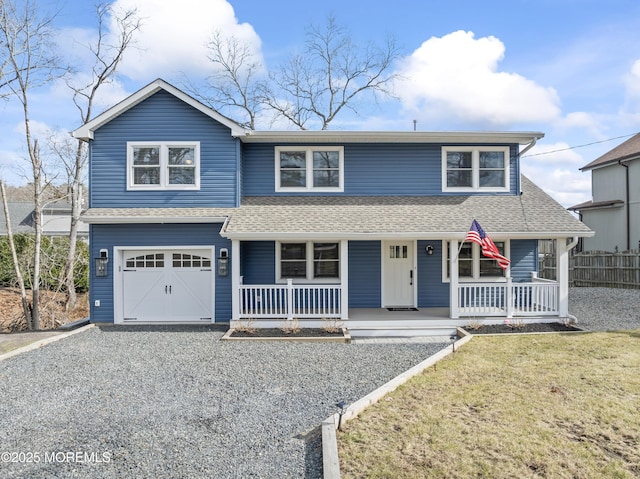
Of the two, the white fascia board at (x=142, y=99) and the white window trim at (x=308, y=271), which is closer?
the white fascia board at (x=142, y=99)

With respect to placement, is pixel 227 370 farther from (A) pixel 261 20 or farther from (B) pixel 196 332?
(A) pixel 261 20

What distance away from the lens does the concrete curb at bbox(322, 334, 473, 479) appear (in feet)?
12.7

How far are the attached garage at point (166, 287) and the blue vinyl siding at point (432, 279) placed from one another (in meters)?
6.21

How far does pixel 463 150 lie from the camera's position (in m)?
12.2

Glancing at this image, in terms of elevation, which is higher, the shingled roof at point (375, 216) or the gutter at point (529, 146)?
the gutter at point (529, 146)

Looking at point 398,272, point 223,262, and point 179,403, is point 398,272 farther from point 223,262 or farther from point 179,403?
point 179,403

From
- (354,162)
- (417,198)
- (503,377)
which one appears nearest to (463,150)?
(417,198)

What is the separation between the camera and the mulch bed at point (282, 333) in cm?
966

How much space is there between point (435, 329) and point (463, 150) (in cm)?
561

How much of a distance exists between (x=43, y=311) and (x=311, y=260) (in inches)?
493

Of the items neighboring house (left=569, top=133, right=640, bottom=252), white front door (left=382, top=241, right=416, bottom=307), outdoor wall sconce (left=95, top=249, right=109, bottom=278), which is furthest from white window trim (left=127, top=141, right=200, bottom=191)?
neighboring house (left=569, top=133, right=640, bottom=252)

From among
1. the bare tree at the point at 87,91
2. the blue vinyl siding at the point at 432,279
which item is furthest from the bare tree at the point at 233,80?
the blue vinyl siding at the point at 432,279

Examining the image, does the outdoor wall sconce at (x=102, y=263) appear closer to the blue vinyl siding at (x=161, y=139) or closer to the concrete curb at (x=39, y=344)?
the blue vinyl siding at (x=161, y=139)

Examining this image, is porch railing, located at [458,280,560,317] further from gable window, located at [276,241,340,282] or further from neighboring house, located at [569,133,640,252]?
neighboring house, located at [569,133,640,252]
